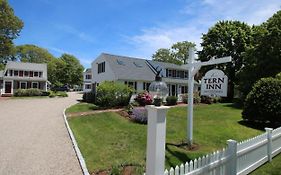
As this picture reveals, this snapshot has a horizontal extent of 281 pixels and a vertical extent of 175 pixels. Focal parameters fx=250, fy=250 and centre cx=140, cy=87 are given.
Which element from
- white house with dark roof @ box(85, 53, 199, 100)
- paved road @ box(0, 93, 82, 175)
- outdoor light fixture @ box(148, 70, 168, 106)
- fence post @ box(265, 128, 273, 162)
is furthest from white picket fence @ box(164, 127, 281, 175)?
white house with dark roof @ box(85, 53, 199, 100)

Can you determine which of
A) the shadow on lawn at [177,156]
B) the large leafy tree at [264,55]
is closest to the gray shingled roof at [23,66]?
the large leafy tree at [264,55]

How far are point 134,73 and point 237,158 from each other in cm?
2655

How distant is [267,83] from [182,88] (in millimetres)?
22698

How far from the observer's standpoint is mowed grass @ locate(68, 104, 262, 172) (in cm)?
827

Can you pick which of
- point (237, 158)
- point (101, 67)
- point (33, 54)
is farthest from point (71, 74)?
point (237, 158)

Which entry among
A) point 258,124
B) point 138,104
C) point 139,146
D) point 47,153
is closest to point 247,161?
point 139,146

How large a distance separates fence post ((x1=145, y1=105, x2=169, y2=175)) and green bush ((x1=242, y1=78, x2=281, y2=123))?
486 inches

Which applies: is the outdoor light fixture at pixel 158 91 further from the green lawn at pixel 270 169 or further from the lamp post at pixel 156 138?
the green lawn at pixel 270 169

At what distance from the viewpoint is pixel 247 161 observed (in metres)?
7.34

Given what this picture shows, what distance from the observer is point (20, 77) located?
4884 centimetres

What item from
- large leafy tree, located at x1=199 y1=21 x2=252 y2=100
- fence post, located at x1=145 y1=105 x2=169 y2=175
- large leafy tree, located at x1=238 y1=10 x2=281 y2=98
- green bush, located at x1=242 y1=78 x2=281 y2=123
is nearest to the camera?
fence post, located at x1=145 y1=105 x2=169 y2=175

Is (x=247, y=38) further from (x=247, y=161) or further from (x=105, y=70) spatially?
(x=247, y=161)

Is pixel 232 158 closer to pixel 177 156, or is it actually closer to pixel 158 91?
pixel 177 156

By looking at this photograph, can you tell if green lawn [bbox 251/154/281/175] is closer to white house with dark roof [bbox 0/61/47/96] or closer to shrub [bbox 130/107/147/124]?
shrub [bbox 130/107/147/124]
